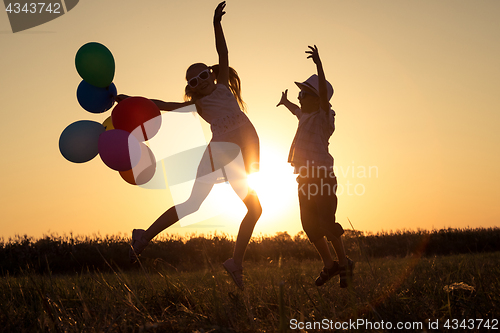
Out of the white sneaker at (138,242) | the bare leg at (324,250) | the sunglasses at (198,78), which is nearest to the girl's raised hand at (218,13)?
the sunglasses at (198,78)

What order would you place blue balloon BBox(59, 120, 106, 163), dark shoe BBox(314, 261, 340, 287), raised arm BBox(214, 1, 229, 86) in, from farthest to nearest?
dark shoe BBox(314, 261, 340, 287), blue balloon BBox(59, 120, 106, 163), raised arm BBox(214, 1, 229, 86)

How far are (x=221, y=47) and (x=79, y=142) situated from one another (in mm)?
1605

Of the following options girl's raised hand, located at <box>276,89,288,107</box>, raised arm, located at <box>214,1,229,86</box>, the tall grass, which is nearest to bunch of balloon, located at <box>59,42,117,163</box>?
raised arm, located at <box>214,1,229,86</box>

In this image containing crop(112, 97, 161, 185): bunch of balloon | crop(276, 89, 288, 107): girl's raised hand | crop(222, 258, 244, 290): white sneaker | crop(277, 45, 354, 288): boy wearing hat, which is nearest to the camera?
crop(222, 258, 244, 290): white sneaker

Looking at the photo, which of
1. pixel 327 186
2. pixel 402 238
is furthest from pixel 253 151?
pixel 402 238

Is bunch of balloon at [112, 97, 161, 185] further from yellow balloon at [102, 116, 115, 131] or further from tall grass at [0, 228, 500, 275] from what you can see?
tall grass at [0, 228, 500, 275]

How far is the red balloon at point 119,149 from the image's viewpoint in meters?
3.33

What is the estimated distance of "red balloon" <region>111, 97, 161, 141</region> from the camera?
3.45m

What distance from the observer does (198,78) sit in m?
3.65

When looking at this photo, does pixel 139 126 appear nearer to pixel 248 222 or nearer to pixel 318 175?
pixel 248 222

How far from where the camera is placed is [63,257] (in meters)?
12.0

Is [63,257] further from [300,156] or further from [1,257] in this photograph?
[300,156]

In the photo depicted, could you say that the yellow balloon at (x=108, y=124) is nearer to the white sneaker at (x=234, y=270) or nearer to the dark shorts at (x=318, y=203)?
the white sneaker at (x=234, y=270)

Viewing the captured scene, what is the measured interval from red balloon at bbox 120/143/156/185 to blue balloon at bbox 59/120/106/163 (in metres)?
0.40
